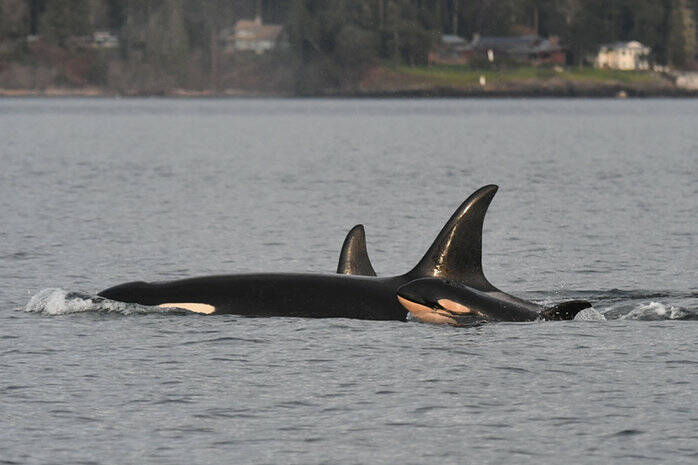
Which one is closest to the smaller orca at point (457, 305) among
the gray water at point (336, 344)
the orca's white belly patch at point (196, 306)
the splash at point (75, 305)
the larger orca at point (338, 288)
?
the larger orca at point (338, 288)

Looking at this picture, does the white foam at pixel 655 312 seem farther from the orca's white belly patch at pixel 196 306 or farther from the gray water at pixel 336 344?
the orca's white belly patch at pixel 196 306

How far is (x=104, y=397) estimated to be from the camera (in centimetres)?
1953

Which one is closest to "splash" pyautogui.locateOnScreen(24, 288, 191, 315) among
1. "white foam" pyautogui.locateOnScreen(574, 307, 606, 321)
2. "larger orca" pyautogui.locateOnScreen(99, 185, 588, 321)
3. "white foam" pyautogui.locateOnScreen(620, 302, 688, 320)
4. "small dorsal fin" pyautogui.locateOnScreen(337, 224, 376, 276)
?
"larger orca" pyautogui.locateOnScreen(99, 185, 588, 321)

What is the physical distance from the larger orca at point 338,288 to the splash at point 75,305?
18cm

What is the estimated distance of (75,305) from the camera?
26.0m

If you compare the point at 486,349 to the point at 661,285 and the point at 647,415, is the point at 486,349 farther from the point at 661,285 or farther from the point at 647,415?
the point at 661,285

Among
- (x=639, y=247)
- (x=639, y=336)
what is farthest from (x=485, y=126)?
(x=639, y=336)

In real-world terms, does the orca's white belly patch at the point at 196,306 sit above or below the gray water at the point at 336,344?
above

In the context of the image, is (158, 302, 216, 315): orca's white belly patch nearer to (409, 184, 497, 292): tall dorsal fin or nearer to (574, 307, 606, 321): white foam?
(409, 184, 497, 292): tall dorsal fin

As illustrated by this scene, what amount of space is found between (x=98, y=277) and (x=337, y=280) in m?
9.24

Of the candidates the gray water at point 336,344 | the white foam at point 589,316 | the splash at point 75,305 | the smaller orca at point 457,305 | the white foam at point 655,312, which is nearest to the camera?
the gray water at point 336,344

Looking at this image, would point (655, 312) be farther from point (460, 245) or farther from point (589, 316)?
point (460, 245)

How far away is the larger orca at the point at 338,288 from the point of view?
23.5 metres

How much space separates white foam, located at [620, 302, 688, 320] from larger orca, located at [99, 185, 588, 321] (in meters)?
2.31
